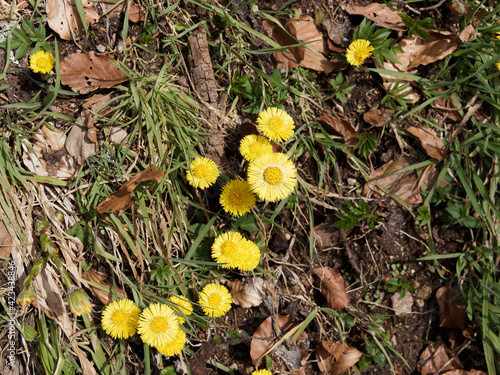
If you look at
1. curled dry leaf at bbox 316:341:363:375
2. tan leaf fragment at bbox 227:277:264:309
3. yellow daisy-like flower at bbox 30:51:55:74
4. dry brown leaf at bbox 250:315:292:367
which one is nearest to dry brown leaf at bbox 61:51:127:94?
yellow daisy-like flower at bbox 30:51:55:74

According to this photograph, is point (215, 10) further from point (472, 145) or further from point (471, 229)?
point (471, 229)

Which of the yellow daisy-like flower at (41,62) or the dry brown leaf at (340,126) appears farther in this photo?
the dry brown leaf at (340,126)

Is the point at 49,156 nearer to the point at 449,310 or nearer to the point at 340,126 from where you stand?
the point at 340,126

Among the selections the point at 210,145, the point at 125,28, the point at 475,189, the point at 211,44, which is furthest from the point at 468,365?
the point at 125,28

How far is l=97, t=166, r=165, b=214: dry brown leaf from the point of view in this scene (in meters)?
1.89

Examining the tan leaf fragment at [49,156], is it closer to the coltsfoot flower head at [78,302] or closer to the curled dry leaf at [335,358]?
the coltsfoot flower head at [78,302]

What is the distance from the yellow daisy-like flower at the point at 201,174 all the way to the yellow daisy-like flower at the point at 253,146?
19cm

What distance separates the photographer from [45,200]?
197 cm

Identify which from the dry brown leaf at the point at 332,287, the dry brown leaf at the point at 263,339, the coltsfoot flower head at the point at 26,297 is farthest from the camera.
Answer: the dry brown leaf at the point at 332,287

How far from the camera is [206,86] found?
2109mm

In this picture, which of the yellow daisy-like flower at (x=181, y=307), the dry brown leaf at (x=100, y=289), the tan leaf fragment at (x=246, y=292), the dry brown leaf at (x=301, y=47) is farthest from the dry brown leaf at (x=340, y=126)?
the dry brown leaf at (x=100, y=289)

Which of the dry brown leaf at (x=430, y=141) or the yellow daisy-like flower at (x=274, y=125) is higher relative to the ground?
the yellow daisy-like flower at (x=274, y=125)

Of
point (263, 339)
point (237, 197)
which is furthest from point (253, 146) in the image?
point (263, 339)

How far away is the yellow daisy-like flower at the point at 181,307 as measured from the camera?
6.35 ft
